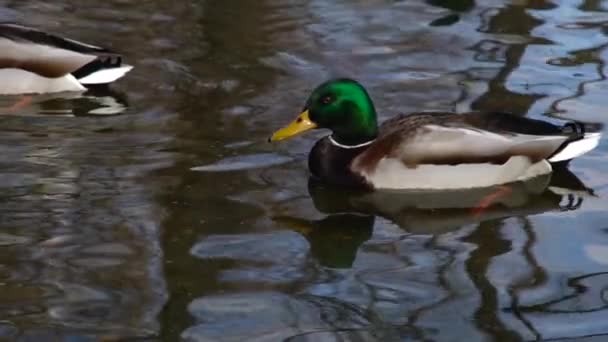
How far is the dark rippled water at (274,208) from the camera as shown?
571cm

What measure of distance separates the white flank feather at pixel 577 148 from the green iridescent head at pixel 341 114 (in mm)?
938

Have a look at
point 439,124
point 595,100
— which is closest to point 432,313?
point 439,124

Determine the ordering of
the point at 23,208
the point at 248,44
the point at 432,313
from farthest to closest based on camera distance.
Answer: the point at 248,44 → the point at 23,208 → the point at 432,313

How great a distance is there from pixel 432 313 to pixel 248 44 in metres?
4.80

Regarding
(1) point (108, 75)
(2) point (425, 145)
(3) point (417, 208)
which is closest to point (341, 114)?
(2) point (425, 145)

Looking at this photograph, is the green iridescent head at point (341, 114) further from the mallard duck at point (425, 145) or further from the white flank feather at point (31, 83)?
the white flank feather at point (31, 83)

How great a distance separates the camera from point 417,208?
7.10 m

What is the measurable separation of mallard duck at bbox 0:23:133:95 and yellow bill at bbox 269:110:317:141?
1982 millimetres

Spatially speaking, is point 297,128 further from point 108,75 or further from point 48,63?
point 48,63

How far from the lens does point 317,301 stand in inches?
230

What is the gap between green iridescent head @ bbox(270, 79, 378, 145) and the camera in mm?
7379

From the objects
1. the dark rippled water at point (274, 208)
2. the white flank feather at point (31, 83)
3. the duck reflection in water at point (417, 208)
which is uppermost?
the white flank feather at point (31, 83)

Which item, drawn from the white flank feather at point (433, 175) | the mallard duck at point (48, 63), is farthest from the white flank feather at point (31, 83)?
the white flank feather at point (433, 175)

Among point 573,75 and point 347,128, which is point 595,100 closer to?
point 573,75
